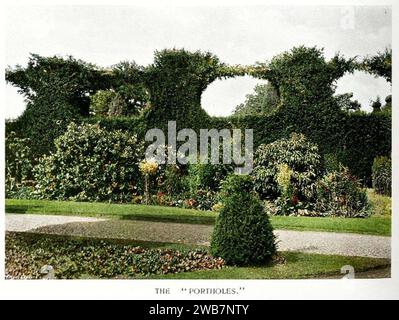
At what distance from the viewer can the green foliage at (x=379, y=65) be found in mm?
10234

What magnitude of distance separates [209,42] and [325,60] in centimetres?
216

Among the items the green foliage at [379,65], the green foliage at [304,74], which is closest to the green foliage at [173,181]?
the green foliage at [304,74]

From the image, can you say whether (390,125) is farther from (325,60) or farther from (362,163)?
(325,60)

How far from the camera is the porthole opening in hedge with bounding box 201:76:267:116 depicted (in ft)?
35.6

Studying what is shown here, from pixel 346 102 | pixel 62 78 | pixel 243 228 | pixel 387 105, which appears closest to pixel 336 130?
pixel 346 102

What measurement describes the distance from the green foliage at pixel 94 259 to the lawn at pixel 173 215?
34.1 inches

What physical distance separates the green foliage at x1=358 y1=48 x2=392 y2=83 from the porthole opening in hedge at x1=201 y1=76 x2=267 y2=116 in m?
1.98

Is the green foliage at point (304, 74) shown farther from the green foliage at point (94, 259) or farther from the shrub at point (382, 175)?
the green foliage at point (94, 259)

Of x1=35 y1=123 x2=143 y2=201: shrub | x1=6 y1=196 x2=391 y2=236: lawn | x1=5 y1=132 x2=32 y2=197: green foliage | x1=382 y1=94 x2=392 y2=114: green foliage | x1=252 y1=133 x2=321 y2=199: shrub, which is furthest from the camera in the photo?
x1=35 y1=123 x2=143 y2=201: shrub

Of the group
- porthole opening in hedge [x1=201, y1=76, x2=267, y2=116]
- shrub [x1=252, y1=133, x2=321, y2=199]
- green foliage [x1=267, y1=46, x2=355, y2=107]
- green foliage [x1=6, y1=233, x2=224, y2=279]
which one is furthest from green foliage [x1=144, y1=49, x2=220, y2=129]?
green foliage [x1=6, y1=233, x2=224, y2=279]

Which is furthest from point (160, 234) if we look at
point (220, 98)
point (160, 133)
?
point (220, 98)

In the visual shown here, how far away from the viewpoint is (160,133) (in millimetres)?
11094

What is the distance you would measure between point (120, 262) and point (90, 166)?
258 cm

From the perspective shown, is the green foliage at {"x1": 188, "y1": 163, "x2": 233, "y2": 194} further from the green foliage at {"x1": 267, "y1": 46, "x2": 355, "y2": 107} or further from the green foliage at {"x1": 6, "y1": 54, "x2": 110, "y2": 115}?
the green foliage at {"x1": 6, "y1": 54, "x2": 110, "y2": 115}
